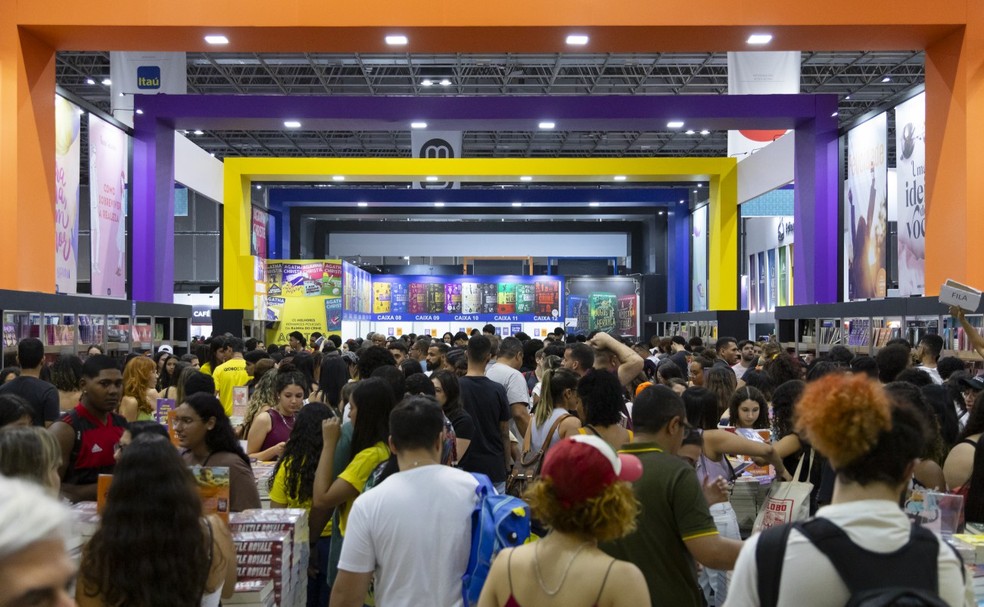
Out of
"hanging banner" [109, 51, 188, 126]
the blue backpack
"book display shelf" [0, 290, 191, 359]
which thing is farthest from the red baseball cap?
"hanging banner" [109, 51, 188, 126]

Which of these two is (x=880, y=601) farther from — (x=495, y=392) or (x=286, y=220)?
(x=286, y=220)

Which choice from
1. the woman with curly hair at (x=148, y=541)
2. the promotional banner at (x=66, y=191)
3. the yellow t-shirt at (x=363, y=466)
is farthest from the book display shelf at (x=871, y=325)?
the promotional banner at (x=66, y=191)

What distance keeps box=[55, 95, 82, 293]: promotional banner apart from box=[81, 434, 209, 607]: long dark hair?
29.0 ft

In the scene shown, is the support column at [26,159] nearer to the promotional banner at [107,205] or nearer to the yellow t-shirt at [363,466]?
the promotional banner at [107,205]

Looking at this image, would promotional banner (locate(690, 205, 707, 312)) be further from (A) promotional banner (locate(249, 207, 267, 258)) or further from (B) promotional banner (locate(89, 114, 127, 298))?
(B) promotional banner (locate(89, 114, 127, 298))

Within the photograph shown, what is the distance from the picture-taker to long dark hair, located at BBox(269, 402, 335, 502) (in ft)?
14.6

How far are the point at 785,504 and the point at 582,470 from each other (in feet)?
5.76

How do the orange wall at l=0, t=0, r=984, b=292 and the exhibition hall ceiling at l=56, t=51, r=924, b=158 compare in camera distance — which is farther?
the exhibition hall ceiling at l=56, t=51, r=924, b=158

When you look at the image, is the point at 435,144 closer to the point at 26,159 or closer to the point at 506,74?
the point at 506,74

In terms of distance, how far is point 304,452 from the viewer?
4.50 metres

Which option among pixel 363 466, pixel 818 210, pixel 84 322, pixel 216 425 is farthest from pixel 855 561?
pixel 818 210

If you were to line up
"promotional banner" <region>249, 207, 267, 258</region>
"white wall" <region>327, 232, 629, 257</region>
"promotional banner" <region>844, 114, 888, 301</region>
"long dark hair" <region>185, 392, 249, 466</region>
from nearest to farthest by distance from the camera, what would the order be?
"long dark hair" <region>185, 392, 249, 466</region> < "promotional banner" <region>844, 114, 888, 301</region> < "promotional banner" <region>249, 207, 267, 258</region> < "white wall" <region>327, 232, 629, 257</region>

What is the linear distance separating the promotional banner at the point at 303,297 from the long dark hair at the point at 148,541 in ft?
52.7

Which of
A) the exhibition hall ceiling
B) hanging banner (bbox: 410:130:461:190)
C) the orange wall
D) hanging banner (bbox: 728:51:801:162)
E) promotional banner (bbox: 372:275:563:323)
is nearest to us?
the orange wall
